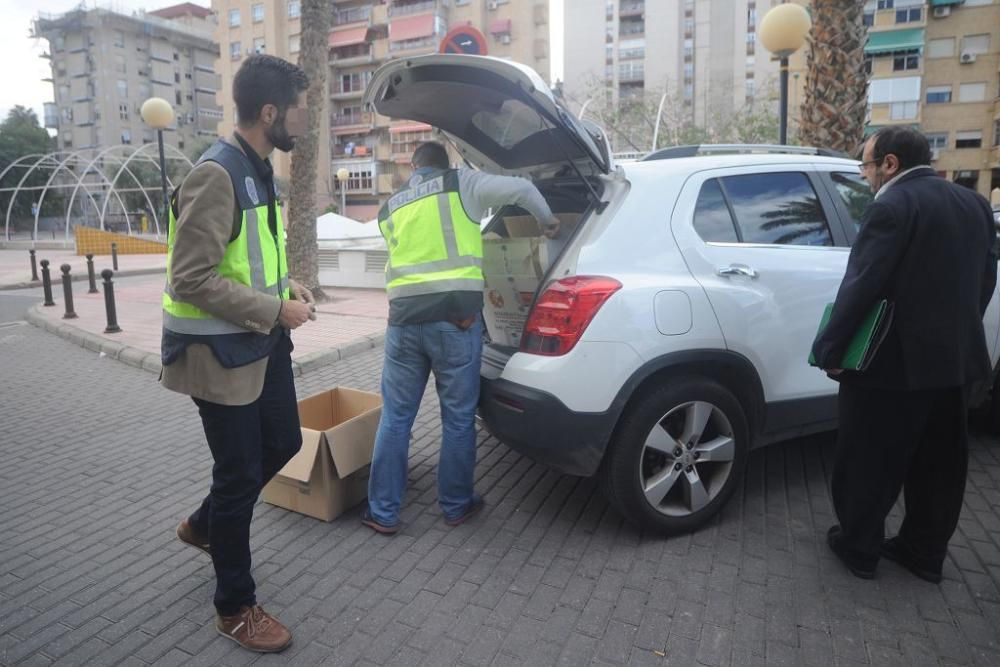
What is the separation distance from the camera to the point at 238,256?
8.24 ft

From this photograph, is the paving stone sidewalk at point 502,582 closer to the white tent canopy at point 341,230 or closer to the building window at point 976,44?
the white tent canopy at point 341,230

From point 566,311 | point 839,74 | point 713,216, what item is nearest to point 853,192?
point 713,216

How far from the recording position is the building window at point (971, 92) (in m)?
42.3

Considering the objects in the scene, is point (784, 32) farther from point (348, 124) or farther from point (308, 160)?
point (348, 124)

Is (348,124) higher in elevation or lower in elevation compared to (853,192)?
higher

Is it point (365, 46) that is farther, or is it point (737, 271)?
point (365, 46)

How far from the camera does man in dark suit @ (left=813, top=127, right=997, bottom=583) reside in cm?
277

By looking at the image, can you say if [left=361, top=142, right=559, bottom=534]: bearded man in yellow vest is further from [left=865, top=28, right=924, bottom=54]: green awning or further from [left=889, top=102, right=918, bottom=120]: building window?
[left=889, top=102, right=918, bottom=120]: building window

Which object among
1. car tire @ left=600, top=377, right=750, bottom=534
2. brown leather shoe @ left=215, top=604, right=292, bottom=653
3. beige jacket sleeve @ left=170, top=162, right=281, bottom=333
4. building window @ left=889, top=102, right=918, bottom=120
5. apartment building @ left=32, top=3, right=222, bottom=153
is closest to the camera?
beige jacket sleeve @ left=170, top=162, right=281, bottom=333

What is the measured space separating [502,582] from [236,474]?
4.15 ft

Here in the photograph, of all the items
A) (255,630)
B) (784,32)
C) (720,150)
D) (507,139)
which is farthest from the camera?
(784,32)

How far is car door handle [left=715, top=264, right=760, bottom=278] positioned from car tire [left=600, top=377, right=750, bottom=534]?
55cm

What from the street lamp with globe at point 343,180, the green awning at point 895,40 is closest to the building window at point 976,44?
the green awning at point 895,40

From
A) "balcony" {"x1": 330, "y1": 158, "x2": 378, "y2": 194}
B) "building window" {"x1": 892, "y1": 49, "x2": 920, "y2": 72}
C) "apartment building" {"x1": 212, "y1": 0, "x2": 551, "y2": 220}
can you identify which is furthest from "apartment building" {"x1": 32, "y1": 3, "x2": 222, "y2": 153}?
"building window" {"x1": 892, "y1": 49, "x2": 920, "y2": 72}
